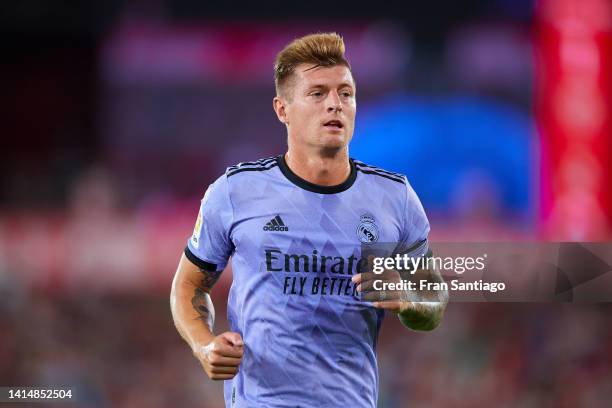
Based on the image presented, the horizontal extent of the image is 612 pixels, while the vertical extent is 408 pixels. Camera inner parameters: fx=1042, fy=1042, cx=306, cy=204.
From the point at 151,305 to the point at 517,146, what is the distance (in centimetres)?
731

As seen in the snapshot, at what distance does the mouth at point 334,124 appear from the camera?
496cm

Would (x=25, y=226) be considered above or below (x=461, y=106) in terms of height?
below

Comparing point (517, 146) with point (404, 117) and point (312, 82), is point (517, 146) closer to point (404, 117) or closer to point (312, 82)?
point (404, 117)

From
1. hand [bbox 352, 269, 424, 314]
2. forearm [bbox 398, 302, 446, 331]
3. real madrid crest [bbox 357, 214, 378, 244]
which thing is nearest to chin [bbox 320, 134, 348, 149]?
real madrid crest [bbox 357, 214, 378, 244]

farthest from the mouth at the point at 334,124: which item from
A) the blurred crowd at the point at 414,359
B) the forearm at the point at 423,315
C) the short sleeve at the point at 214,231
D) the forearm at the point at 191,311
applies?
the blurred crowd at the point at 414,359

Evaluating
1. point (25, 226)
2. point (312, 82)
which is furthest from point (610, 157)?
point (312, 82)

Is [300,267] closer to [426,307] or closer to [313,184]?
[313,184]

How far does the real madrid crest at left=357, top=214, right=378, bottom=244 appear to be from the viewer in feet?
16.2

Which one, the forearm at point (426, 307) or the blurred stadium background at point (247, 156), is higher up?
the blurred stadium background at point (247, 156)

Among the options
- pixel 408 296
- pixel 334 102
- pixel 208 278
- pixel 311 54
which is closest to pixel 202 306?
pixel 208 278

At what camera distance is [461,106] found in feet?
61.0

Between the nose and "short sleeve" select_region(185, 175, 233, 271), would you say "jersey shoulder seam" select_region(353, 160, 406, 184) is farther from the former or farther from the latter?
"short sleeve" select_region(185, 175, 233, 271)

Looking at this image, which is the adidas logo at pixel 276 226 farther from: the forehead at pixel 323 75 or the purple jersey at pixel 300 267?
the forehead at pixel 323 75

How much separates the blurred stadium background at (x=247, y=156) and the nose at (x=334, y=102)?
23.5 ft
